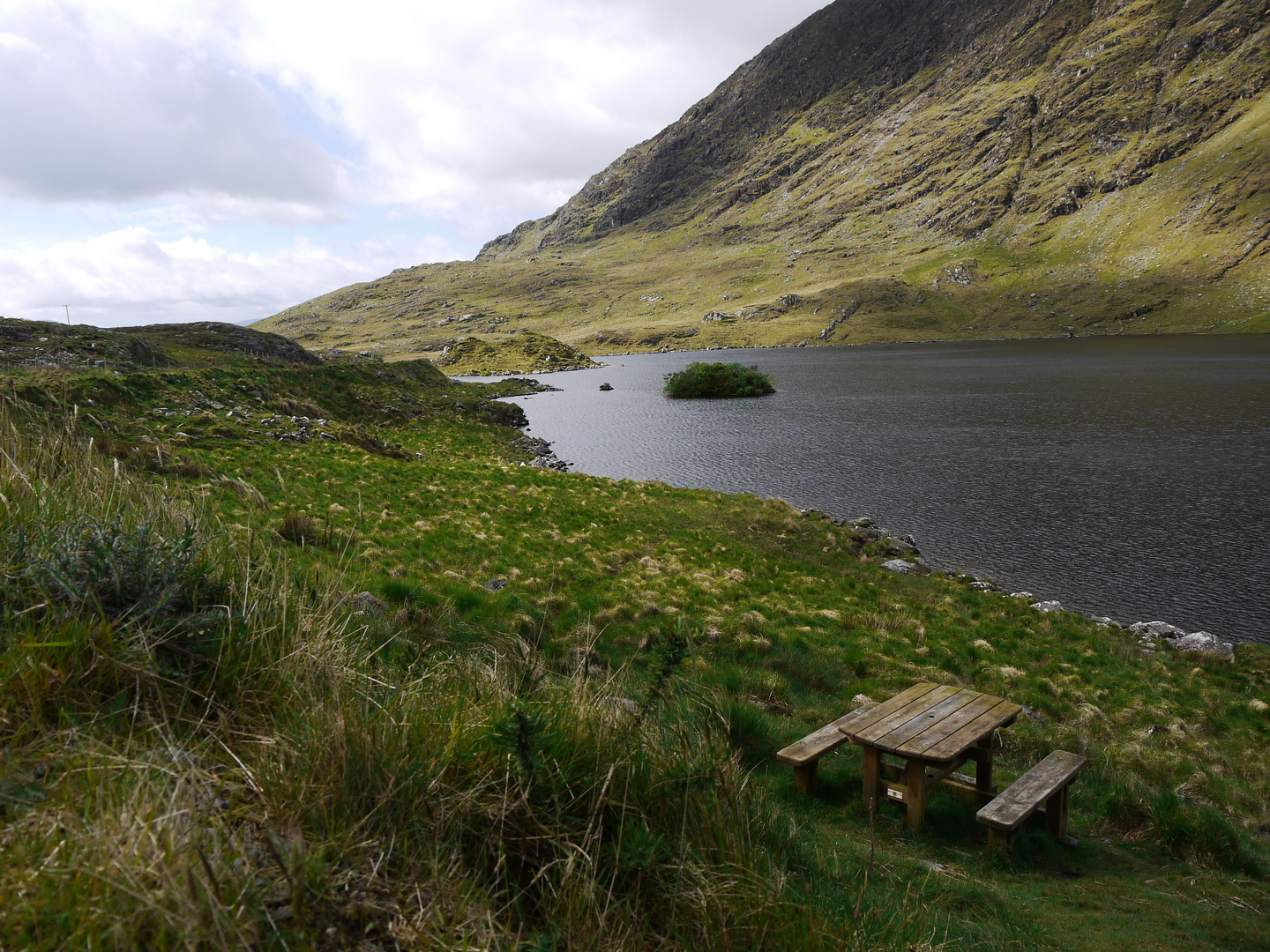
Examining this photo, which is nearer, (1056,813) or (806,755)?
(1056,813)

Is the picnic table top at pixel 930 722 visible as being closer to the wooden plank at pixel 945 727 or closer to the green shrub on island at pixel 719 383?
the wooden plank at pixel 945 727

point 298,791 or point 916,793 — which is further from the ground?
point 298,791

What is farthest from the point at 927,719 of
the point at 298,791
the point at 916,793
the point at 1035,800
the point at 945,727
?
the point at 298,791

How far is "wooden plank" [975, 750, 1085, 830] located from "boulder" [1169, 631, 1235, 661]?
11.8 m

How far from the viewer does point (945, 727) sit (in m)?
6.99

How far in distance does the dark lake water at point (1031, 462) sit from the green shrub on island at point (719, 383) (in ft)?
8.52

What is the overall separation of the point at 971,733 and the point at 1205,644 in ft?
45.2

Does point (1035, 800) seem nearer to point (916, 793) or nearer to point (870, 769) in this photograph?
point (916, 793)

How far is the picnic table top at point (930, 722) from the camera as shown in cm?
651

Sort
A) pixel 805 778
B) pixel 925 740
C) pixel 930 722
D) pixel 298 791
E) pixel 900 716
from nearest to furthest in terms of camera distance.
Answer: pixel 298 791 → pixel 925 740 → pixel 805 778 → pixel 930 722 → pixel 900 716

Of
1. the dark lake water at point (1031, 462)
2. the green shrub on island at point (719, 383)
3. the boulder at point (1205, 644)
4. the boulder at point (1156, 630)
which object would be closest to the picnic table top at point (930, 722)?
the boulder at point (1205, 644)

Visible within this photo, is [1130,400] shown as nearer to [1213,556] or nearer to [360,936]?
[1213,556]

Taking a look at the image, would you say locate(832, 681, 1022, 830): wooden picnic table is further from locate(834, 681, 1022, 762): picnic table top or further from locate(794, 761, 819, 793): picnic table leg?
locate(794, 761, 819, 793): picnic table leg

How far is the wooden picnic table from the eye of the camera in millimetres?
6547
